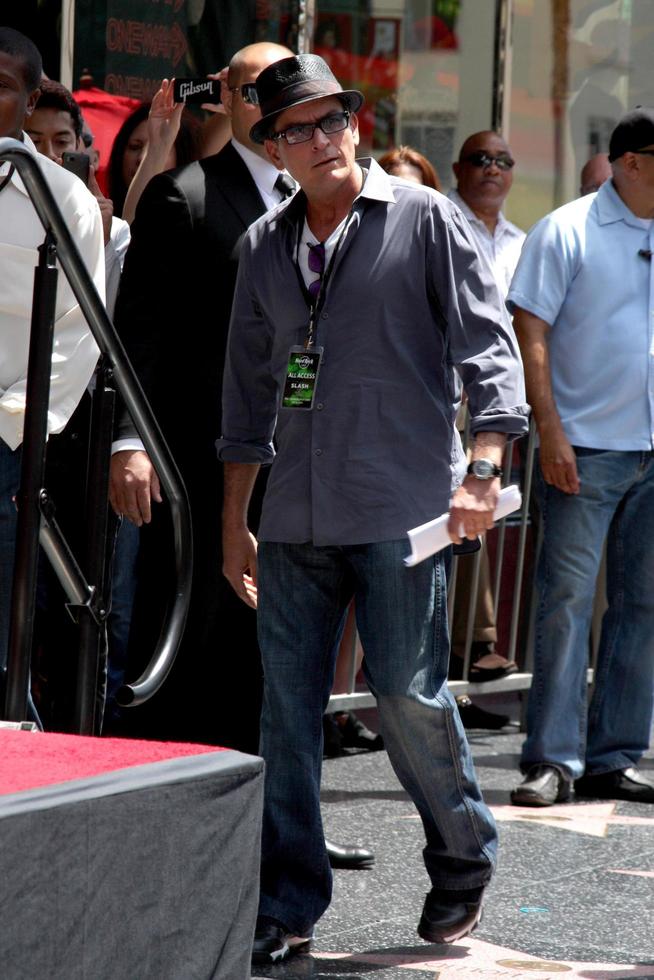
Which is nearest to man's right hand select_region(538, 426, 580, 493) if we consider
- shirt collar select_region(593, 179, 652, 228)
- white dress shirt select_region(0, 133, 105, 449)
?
shirt collar select_region(593, 179, 652, 228)

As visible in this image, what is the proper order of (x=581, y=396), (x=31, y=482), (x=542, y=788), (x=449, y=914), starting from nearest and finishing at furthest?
(x=31, y=482)
(x=449, y=914)
(x=542, y=788)
(x=581, y=396)

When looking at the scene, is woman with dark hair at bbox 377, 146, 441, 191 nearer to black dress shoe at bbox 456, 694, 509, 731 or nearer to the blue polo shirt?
the blue polo shirt

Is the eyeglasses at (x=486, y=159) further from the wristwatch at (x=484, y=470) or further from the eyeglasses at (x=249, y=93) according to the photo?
the wristwatch at (x=484, y=470)

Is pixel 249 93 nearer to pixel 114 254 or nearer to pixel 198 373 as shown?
pixel 198 373

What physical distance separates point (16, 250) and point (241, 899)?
6.57 ft

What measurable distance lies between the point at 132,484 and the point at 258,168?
0.94 m

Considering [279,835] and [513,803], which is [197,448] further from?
[513,803]

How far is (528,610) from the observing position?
285 inches

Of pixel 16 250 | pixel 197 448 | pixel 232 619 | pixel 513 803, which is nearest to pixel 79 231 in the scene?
pixel 16 250

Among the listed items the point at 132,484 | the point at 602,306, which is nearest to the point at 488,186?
the point at 602,306

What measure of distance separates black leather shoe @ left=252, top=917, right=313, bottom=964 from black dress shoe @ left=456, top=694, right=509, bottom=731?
10.2ft

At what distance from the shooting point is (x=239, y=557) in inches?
170

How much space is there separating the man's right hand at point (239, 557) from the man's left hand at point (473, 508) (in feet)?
2.28

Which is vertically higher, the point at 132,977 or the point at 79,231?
the point at 79,231
